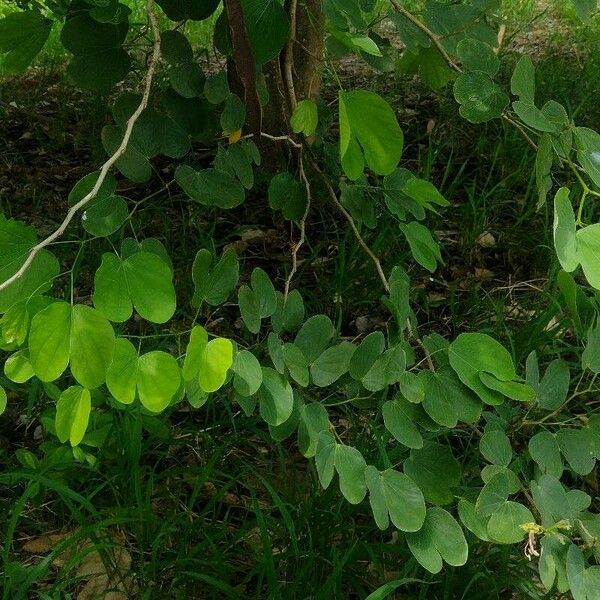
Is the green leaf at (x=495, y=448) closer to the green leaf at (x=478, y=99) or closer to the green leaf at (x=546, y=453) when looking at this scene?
the green leaf at (x=546, y=453)

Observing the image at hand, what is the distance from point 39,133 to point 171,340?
1472 mm

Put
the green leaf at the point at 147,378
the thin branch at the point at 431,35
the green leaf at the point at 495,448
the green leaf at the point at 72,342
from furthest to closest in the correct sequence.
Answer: the thin branch at the point at 431,35
the green leaf at the point at 495,448
the green leaf at the point at 147,378
the green leaf at the point at 72,342

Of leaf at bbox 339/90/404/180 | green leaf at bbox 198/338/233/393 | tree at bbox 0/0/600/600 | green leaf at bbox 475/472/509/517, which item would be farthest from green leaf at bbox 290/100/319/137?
green leaf at bbox 475/472/509/517

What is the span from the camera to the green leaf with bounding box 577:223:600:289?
934 millimetres

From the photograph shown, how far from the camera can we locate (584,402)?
192 centimetres

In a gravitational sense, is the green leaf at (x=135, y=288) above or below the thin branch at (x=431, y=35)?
below

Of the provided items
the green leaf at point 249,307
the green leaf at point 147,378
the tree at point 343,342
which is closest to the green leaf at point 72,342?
the tree at point 343,342

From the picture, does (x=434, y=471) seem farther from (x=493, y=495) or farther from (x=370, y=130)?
(x=370, y=130)

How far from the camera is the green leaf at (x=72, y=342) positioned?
2.88 ft

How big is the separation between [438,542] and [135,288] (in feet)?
1.93

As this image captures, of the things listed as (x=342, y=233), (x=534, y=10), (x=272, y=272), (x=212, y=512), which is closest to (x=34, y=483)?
(x=212, y=512)

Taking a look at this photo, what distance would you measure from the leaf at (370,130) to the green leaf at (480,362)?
0.29m

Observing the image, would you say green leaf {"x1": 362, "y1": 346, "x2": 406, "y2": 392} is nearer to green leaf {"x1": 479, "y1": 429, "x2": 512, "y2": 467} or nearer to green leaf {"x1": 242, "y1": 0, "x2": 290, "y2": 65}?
green leaf {"x1": 479, "y1": 429, "x2": 512, "y2": 467}

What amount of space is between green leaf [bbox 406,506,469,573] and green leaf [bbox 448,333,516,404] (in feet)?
0.64
